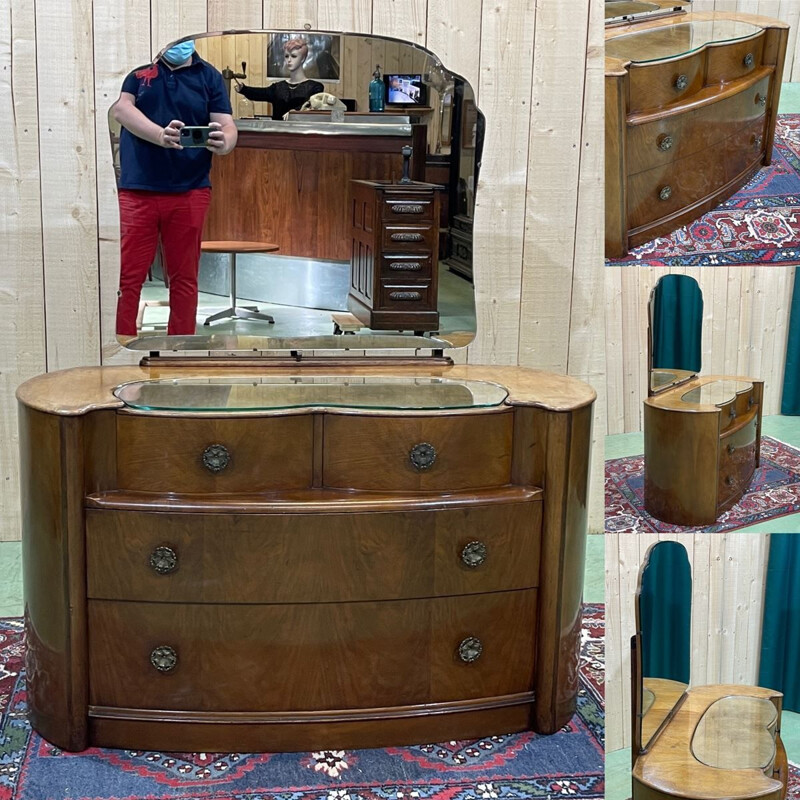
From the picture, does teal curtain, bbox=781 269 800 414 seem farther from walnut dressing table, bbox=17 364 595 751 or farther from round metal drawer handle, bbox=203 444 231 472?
round metal drawer handle, bbox=203 444 231 472

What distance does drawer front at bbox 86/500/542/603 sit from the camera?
2484 mm

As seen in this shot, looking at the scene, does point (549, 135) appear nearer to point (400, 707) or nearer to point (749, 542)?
point (749, 542)

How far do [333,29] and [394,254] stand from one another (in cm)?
64

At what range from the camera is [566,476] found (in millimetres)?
2598

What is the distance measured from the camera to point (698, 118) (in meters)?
2.22

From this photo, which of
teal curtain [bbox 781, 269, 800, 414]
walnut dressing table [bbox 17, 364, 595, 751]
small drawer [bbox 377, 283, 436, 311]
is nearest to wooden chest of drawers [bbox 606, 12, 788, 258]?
teal curtain [bbox 781, 269, 800, 414]

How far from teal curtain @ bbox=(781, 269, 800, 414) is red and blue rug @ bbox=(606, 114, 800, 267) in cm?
8

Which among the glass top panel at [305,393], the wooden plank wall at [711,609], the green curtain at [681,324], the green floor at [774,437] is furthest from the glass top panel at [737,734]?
the glass top panel at [305,393]

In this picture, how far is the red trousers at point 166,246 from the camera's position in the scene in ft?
9.30

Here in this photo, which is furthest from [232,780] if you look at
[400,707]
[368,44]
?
[368,44]

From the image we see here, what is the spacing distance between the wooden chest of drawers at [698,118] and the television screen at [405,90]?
26.9 inches

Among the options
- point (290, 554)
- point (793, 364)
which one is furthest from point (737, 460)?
point (290, 554)

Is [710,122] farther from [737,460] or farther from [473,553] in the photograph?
[473,553]

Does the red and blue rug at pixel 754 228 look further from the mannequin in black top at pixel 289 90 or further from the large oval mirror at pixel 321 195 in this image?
the mannequin in black top at pixel 289 90
